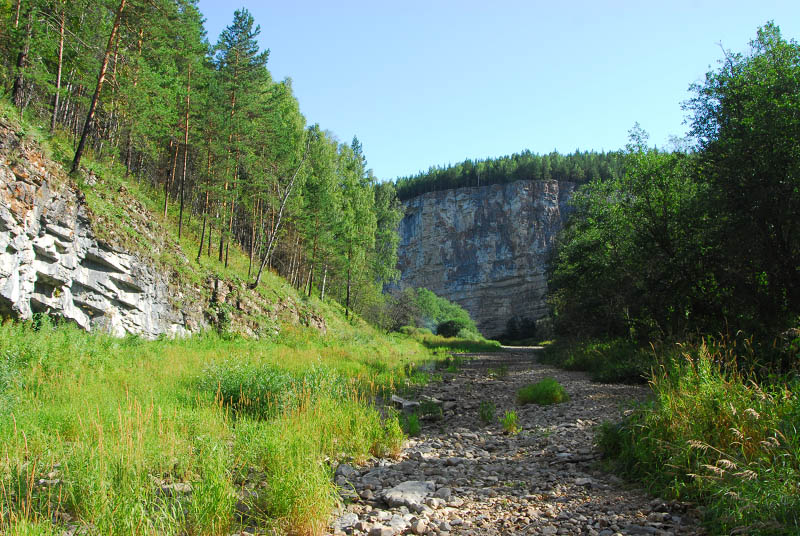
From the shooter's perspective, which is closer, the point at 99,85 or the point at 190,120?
the point at 99,85

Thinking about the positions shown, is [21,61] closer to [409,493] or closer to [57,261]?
[57,261]

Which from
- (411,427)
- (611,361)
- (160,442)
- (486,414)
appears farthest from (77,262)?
(611,361)

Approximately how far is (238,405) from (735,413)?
286 inches

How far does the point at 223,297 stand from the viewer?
68.9 ft

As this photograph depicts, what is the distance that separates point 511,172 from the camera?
3735 inches

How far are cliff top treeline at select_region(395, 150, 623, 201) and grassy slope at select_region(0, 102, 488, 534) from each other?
290ft

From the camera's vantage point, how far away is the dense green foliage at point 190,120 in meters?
18.2

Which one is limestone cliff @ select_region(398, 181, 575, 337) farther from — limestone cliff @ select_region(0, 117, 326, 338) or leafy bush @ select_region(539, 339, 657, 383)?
limestone cliff @ select_region(0, 117, 326, 338)

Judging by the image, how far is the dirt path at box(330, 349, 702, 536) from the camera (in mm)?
4191

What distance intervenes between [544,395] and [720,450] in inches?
265

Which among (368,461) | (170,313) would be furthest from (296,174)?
(368,461)

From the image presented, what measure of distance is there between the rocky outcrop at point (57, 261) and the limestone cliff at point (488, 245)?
75.0m

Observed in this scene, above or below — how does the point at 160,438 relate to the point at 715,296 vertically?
below

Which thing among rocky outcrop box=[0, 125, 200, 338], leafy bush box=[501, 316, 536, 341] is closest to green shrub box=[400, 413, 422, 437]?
rocky outcrop box=[0, 125, 200, 338]
